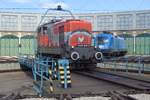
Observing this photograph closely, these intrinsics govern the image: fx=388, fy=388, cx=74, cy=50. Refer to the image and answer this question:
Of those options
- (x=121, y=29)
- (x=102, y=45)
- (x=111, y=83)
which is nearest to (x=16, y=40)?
(x=121, y=29)

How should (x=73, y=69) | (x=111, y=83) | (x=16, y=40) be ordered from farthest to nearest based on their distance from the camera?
(x=16, y=40) → (x=73, y=69) → (x=111, y=83)

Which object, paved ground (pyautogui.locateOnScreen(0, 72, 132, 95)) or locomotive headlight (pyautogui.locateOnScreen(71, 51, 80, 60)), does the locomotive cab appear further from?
paved ground (pyautogui.locateOnScreen(0, 72, 132, 95))

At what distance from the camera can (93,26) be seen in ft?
237

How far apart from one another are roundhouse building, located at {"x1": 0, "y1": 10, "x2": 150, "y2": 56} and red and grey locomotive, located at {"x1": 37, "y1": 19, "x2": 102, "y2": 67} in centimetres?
4243

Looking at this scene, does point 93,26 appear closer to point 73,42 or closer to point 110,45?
point 110,45

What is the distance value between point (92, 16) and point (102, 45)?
125 ft

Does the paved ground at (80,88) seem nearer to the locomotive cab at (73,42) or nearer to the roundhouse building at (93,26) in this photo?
the locomotive cab at (73,42)

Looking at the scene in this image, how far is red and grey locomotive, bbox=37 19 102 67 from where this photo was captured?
2330cm

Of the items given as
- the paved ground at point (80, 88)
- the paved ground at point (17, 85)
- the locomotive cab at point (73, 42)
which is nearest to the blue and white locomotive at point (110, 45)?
the locomotive cab at point (73, 42)

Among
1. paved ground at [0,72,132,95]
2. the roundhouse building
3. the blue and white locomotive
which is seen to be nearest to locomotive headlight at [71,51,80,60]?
paved ground at [0,72,132,95]

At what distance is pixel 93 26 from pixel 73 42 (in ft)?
160

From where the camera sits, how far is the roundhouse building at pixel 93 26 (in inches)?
A: 2662

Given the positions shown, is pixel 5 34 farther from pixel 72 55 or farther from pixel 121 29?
pixel 72 55

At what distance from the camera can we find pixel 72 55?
23.0 metres
